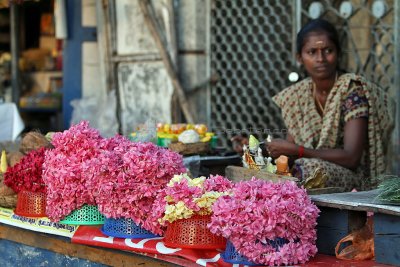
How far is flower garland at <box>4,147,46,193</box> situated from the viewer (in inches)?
154

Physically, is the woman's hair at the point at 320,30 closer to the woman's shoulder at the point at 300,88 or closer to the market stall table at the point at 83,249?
the woman's shoulder at the point at 300,88

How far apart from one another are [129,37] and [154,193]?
14.1ft

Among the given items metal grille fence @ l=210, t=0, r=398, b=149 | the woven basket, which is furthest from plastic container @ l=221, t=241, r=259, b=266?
metal grille fence @ l=210, t=0, r=398, b=149

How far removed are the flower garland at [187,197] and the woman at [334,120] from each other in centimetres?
103

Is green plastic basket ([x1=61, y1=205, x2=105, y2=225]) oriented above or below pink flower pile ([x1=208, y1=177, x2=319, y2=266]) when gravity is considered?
below

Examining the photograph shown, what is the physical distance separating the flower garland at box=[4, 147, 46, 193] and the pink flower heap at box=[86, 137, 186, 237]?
0.59m

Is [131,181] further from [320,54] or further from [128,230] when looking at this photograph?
[320,54]

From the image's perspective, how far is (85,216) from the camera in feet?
12.0

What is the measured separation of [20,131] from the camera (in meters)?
6.87

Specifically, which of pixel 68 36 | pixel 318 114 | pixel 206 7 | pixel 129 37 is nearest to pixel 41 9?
pixel 68 36

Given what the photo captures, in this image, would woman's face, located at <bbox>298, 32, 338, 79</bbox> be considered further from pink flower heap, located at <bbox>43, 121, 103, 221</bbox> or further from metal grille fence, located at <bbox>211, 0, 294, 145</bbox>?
metal grille fence, located at <bbox>211, 0, 294, 145</bbox>

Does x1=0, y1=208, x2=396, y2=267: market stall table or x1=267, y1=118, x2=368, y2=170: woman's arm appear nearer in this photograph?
x1=0, y1=208, x2=396, y2=267: market stall table

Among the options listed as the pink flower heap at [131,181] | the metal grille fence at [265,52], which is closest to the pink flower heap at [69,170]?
the pink flower heap at [131,181]

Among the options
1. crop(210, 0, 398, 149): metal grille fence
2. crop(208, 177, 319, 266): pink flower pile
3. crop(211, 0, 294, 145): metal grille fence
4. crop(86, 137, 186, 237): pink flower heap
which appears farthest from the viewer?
crop(211, 0, 294, 145): metal grille fence
